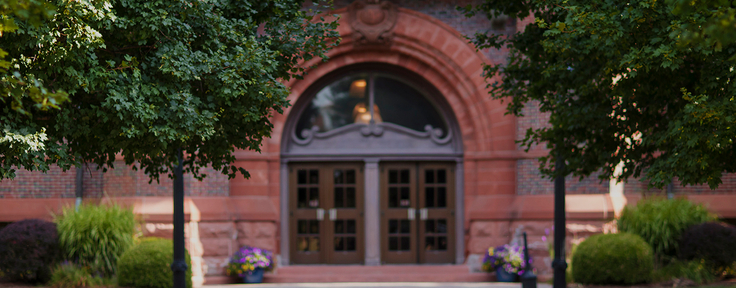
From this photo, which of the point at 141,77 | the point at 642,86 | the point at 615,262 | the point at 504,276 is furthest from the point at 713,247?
the point at 141,77

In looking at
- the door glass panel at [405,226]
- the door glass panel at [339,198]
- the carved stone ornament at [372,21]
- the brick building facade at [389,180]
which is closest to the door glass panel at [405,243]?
the door glass panel at [405,226]

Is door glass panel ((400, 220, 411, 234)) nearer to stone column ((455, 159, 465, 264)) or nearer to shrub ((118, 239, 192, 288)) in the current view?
stone column ((455, 159, 465, 264))

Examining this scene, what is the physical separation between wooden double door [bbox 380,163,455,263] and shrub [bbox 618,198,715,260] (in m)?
3.51

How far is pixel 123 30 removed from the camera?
20.4ft

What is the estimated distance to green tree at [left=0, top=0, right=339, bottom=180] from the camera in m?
5.68

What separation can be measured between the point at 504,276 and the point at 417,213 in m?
2.30

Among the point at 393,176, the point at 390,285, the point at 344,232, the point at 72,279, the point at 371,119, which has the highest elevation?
the point at 371,119

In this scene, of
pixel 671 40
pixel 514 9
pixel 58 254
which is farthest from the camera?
pixel 58 254

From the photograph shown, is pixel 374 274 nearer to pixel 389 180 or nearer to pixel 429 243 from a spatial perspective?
pixel 429 243

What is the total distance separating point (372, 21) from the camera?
1392cm

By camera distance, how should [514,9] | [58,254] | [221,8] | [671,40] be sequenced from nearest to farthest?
[671,40] < [221,8] < [514,9] < [58,254]

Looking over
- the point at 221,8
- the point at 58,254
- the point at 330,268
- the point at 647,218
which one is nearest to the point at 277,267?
the point at 330,268

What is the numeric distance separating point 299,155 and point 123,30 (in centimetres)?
845

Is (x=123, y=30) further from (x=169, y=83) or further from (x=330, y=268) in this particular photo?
(x=330, y=268)
